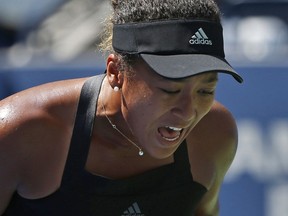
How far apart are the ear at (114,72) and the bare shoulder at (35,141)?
0.36 feet

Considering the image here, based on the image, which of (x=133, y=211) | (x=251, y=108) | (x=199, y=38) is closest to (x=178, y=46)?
(x=199, y=38)

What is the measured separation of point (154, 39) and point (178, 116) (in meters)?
0.19

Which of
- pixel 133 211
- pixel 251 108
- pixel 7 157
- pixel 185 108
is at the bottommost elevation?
pixel 251 108

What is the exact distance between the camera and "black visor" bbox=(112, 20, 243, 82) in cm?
190

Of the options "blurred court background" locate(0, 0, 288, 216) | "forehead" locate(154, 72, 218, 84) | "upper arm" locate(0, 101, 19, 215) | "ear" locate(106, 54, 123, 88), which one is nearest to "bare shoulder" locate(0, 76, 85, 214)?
"upper arm" locate(0, 101, 19, 215)

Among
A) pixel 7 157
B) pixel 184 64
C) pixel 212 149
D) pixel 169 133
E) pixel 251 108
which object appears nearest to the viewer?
pixel 184 64

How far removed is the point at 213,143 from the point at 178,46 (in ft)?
1.82

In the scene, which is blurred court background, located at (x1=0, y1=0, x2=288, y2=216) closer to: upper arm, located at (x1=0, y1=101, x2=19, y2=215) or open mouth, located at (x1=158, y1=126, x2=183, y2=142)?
upper arm, located at (x1=0, y1=101, x2=19, y2=215)

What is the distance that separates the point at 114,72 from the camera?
2.12 metres

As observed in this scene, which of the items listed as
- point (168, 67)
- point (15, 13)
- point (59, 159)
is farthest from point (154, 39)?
point (15, 13)

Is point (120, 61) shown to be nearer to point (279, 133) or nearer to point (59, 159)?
point (59, 159)

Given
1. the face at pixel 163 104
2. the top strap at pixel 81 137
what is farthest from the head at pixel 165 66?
the top strap at pixel 81 137

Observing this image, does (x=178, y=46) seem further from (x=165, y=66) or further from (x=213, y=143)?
(x=213, y=143)

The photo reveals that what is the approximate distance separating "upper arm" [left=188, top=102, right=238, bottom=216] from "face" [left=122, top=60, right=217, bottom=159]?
29 centimetres
